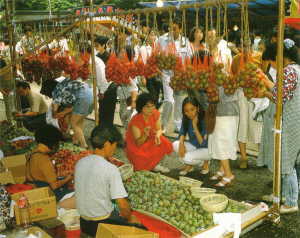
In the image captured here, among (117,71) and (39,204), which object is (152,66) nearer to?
(117,71)

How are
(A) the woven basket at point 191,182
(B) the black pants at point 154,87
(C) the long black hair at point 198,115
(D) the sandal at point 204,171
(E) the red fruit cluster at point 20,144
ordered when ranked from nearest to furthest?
(A) the woven basket at point 191,182, (C) the long black hair at point 198,115, (D) the sandal at point 204,171, (E) the red fruit cluster at point 20,144, (B) the black pants at point 154,87

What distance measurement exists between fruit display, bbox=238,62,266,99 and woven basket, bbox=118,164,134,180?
1632 mm

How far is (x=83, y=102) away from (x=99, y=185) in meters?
3.00

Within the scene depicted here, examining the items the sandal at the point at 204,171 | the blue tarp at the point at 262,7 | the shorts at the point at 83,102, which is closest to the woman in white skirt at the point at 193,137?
the sandal at the point at 204,171

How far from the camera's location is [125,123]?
21.1 ft

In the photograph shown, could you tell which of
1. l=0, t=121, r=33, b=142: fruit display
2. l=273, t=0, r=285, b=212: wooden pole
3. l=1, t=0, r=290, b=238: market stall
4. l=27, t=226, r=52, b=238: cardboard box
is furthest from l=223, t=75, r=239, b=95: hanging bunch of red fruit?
l=0, t=121, r=33, b=142: fruit display

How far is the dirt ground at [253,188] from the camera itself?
3359 mm

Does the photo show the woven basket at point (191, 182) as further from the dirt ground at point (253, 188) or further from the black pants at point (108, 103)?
the black pants at point (108, 103)

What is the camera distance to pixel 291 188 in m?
3.55

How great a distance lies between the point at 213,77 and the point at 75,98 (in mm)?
2460

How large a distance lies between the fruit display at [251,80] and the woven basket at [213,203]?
0.96 metres

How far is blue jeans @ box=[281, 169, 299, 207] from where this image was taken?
3.54 metres

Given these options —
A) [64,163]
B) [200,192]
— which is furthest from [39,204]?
Result: [200,192]

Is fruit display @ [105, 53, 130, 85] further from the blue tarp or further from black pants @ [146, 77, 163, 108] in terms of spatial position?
the blue tarp
